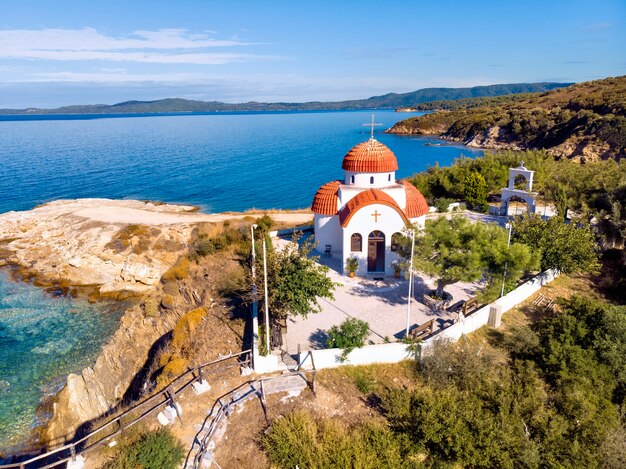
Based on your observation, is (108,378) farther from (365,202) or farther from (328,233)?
(365,202)

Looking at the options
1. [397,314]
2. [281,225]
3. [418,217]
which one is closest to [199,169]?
[281,225]

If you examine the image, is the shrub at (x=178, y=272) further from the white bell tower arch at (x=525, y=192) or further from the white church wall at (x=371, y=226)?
the white bell tower arch at (x=525, y=192)

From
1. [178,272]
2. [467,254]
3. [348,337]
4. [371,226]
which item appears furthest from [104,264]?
[467,254]

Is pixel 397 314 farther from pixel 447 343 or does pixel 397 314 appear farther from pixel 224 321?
pixel 224 321

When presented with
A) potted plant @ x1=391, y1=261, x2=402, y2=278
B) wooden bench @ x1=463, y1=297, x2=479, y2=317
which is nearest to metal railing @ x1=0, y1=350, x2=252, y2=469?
potted plant @ x1=391, y1=261, x2=402, y2=278

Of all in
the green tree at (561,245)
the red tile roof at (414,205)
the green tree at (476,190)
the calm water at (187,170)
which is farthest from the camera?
the calm water at (187,170)

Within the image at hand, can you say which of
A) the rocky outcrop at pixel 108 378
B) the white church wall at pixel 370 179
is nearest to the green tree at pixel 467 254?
the white church wall at pixel 370 179
